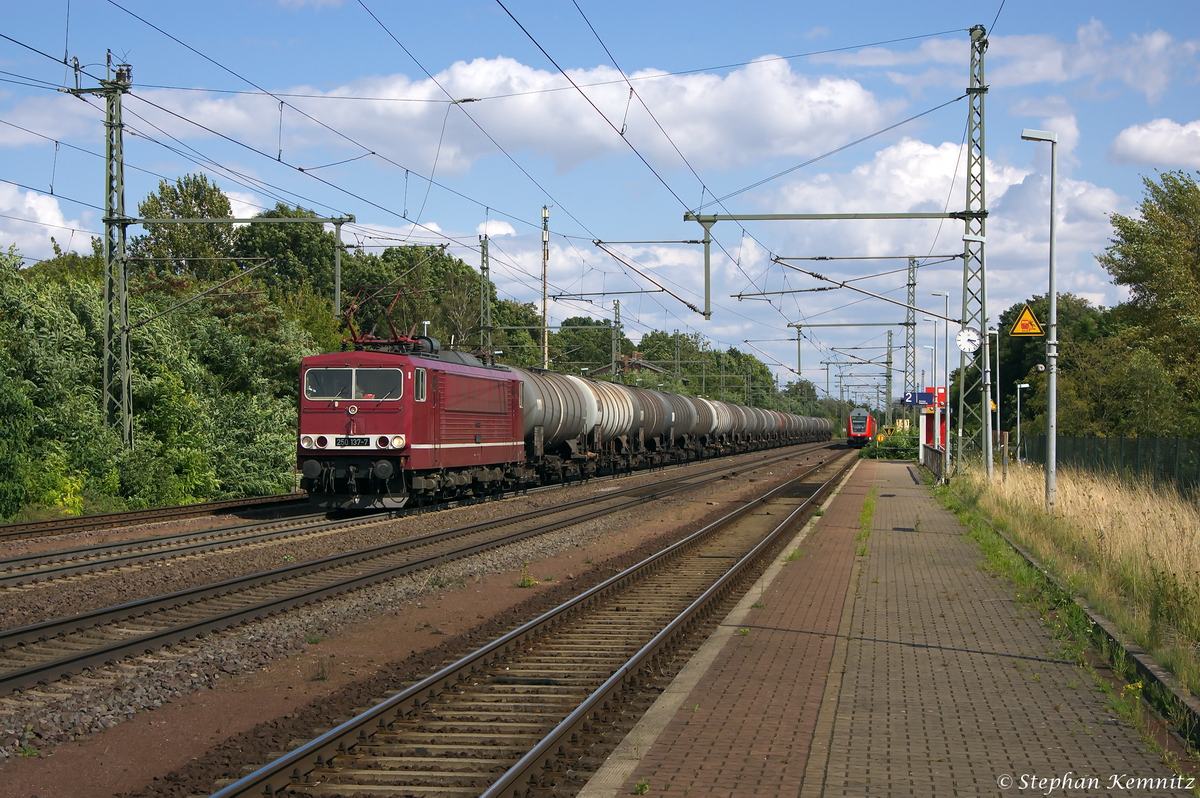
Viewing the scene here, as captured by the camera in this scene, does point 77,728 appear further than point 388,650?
No

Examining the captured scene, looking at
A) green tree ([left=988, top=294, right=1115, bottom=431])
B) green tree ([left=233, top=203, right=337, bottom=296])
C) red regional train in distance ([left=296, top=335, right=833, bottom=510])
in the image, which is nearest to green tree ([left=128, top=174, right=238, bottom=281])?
green tree ([left=233, top=203, right=337, bottom=296])

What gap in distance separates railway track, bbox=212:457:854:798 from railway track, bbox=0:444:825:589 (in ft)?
22.3

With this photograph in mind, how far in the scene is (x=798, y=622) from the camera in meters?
10.8

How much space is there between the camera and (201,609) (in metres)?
11.3

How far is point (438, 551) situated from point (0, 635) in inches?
291

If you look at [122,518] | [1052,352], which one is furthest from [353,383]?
[1052,352]

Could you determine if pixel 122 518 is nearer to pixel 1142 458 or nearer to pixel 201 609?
pixel 201 609

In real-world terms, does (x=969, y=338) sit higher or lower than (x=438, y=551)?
higher

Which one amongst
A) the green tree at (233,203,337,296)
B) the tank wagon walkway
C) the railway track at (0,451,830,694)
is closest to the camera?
the tank wagon walkway

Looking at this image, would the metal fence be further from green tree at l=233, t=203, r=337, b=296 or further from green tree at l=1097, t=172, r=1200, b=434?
green tree at l=233, t=203, r=337, b=296

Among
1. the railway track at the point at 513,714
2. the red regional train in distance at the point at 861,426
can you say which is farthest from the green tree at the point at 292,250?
the railway track at the point at 513,714

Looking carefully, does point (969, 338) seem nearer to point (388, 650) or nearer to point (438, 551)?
point (438, 551)

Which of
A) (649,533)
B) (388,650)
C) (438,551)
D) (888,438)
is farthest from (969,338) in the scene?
(888,438)

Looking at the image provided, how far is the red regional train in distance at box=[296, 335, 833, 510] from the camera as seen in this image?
2055cm
